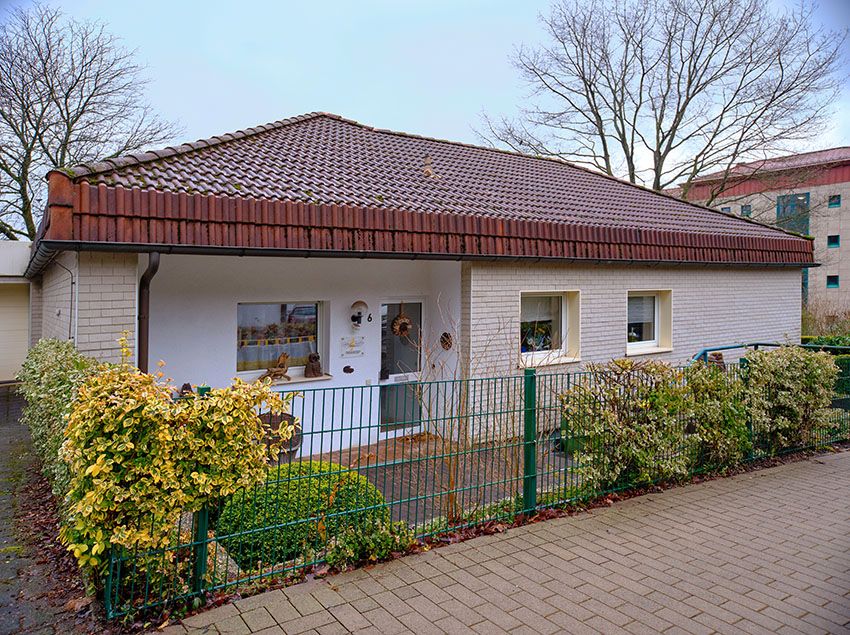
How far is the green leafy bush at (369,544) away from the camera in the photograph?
434 centimetres

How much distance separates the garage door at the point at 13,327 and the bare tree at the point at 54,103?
5081mm

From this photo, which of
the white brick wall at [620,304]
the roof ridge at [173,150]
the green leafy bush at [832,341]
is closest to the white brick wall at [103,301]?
the roof ridge at [173,150]

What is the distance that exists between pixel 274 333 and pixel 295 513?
457 centimetres

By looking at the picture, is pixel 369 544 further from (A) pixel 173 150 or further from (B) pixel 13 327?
(B) pixel 13 327

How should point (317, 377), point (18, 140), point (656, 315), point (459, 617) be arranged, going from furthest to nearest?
point (18, 140) → point (656, 315) → point (317, 377) → point (459, 617)

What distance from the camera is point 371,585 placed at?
13.5 ft

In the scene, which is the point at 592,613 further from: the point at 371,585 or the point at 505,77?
the point at 505,77

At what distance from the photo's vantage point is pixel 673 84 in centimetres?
2534

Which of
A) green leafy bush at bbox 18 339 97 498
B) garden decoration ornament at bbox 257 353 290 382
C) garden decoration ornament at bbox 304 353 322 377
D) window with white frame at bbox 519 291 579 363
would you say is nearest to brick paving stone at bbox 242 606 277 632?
green leafy bush at bbox 18 339 97 498

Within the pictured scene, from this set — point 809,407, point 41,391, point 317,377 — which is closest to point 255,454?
point 41,391

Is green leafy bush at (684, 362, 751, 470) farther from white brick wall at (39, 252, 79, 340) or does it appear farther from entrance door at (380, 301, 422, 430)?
white brick wall at (39, 252, 79, 340)

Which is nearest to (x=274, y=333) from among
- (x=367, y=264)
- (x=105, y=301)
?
(x=367, y=264)

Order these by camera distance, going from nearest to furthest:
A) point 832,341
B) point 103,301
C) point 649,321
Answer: point 103,301
point 649,321
point 832,341

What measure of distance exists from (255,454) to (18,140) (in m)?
23.3
